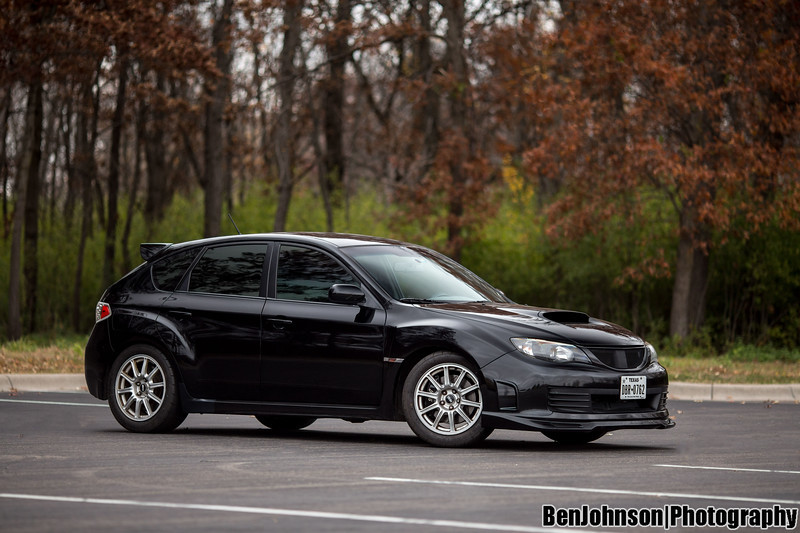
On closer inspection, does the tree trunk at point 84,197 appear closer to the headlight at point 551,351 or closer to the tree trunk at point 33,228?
the tree trunk at point 33,228

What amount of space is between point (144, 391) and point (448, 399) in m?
2.85

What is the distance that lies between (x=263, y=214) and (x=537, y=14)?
8.21m

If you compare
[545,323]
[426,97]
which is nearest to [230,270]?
[545,323]

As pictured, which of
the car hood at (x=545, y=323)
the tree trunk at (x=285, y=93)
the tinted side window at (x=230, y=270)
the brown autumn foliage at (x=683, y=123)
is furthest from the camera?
the tree trunk at (x=285, y=93)

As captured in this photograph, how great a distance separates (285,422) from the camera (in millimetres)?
11633

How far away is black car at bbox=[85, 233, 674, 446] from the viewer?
9602 mm

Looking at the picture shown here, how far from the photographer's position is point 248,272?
1091 cm

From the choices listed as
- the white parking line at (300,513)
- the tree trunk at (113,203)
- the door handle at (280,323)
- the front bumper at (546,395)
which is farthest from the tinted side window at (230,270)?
the tree trunk at (113,203)

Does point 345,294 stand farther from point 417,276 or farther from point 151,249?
point 151,249

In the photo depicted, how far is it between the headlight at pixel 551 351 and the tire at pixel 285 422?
2.69 metres

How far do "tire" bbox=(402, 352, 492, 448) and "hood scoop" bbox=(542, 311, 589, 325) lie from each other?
81cm

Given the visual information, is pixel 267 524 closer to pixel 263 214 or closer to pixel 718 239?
pixel 718 239

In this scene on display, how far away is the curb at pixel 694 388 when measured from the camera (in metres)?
15.6

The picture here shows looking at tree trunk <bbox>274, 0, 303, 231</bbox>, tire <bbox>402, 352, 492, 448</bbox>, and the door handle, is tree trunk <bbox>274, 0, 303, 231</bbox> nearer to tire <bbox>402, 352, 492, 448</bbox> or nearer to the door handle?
the door handle
